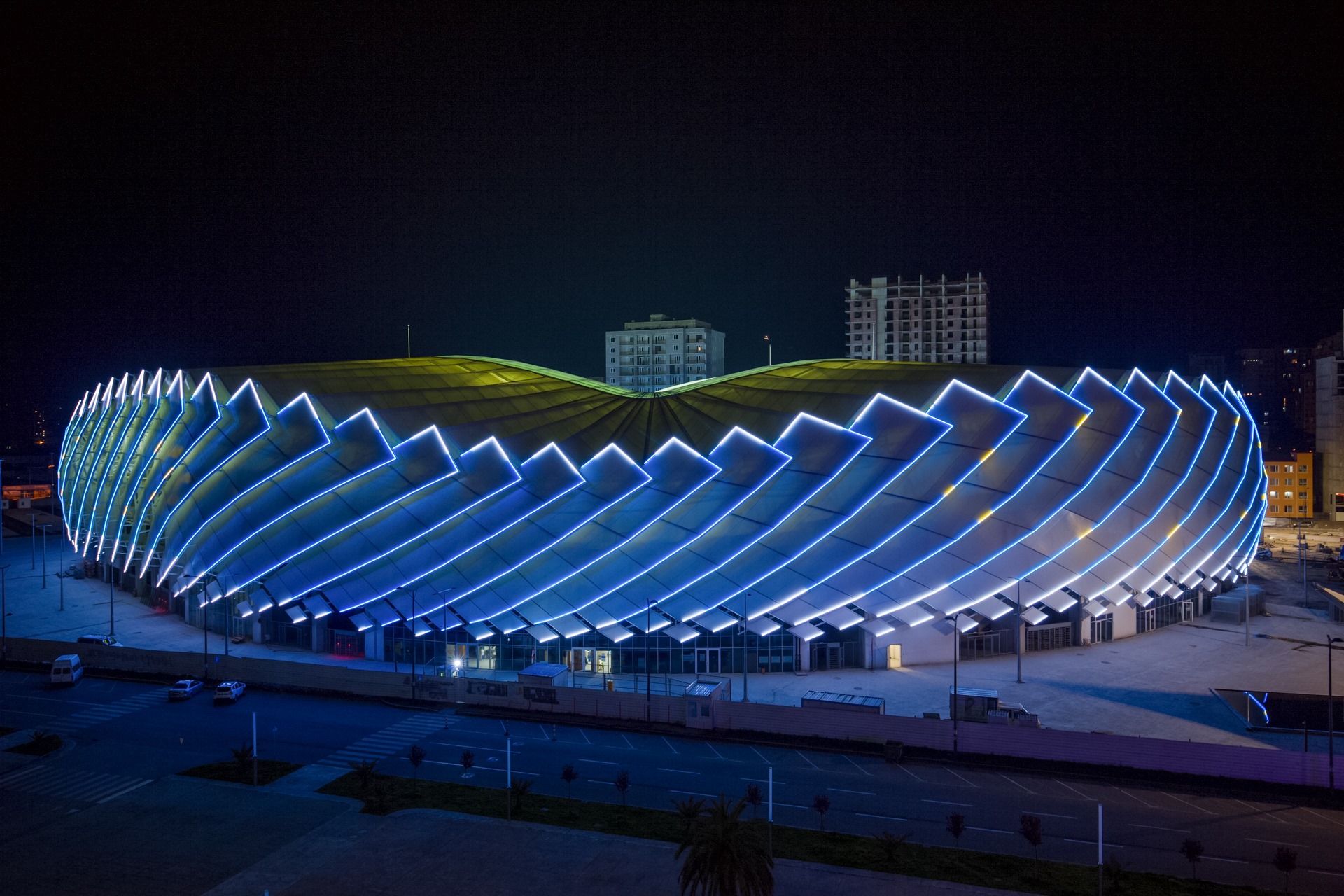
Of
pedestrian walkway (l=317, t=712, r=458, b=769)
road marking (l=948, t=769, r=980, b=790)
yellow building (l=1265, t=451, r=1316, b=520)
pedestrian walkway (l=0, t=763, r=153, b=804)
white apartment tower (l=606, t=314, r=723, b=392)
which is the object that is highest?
white apartment tower (l=606, t=314, r=723, b=392)

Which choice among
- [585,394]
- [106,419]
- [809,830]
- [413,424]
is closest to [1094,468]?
[809,830]

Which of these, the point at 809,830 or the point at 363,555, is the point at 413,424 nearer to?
the point at 363,555

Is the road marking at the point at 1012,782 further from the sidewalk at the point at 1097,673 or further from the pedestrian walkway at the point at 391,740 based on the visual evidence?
the pedestrian walkway at the point at 391,740

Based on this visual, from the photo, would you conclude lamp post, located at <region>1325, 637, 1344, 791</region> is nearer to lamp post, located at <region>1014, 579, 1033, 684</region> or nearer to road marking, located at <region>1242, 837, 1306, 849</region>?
road marking, located at <region>1242, 837, 1306, 849</region>

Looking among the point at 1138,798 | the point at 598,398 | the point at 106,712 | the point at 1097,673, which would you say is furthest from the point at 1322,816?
the point at 106,712

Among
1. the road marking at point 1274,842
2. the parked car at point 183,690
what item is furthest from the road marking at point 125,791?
the road marking at point 1274,842

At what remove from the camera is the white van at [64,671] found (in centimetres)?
3844

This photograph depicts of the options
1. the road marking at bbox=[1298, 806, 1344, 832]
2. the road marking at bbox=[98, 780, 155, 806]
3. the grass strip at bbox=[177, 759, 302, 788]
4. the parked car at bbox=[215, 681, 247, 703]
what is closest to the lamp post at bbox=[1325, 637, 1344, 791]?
the road marking at bbox=[1298, 806, 1344, 832]

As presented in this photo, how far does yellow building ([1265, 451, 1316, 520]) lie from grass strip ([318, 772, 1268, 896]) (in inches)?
4291

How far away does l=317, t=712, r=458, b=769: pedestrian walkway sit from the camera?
2947cm

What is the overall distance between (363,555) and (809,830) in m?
26.9

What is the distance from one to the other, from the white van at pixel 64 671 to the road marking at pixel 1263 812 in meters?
48.5

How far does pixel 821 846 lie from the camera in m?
22.6

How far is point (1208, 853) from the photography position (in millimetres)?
22641
